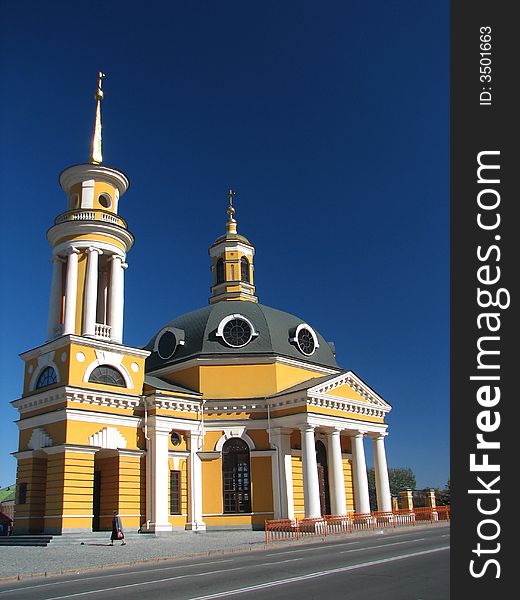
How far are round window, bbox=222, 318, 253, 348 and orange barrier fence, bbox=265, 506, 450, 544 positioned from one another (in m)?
9.25

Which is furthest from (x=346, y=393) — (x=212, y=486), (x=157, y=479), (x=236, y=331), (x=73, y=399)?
(x=73, y=399)

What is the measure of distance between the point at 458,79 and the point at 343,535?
2090 centimetres

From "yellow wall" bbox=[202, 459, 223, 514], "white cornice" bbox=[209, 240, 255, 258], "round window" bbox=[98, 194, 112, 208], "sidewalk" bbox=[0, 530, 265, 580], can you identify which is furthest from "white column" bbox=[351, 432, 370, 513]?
"round window" bbox=[98, 194, 112, 208]

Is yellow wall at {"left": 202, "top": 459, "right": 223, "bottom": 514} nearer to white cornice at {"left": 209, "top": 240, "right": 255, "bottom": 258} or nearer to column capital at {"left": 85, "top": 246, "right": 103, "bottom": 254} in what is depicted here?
column capital at {"left": 85, "top": 246, "right": 103, "bottom": 254}

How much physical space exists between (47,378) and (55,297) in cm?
396

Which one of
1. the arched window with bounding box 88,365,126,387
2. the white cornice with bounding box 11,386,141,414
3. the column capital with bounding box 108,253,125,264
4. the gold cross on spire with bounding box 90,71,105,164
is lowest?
the white cornice with bounding box 11,386,141,414

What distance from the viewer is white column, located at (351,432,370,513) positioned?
99.3ft

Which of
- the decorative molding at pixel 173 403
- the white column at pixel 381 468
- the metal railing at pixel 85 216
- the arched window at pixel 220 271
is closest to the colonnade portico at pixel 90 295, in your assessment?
the metal railing at pixel 85 216

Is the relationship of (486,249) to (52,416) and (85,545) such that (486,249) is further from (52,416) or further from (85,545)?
(52,416)

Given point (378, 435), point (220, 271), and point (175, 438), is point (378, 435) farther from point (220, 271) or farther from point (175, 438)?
point (220, 271)

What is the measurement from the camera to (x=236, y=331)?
32.1 m

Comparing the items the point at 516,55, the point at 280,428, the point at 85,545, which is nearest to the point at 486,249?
the point at 516,55

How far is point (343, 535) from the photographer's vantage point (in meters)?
24.3

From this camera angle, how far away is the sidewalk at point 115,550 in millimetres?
15148
